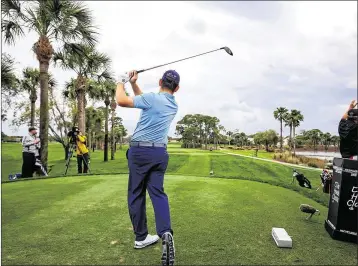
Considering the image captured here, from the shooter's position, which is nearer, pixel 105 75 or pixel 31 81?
pixel 105 75

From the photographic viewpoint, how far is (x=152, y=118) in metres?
3.27

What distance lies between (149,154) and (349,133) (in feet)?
8.47


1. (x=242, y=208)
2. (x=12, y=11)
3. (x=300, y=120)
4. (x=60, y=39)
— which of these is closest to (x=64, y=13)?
(x=60, y=39)

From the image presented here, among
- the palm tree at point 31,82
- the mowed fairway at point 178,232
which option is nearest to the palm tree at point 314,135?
the palm tree at point 31,82

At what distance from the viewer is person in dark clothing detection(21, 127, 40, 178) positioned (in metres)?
11.6

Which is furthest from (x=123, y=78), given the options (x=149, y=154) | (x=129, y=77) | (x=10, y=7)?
(x=10, y=7)

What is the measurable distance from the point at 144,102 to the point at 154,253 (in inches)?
56.5

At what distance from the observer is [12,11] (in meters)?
14.5

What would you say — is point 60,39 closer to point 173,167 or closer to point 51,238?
point 51,238

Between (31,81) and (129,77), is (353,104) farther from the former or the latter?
(31,81)

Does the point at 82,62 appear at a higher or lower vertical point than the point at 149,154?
higher

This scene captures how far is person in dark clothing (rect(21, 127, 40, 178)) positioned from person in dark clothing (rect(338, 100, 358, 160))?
33.2ft

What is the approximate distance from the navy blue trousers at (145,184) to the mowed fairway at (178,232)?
24 cm

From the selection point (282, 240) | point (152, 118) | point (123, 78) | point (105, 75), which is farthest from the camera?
point (105, 75)
